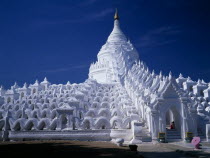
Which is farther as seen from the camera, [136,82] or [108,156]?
[136,82]

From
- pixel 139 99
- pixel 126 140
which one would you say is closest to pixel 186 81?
pixel 139 99

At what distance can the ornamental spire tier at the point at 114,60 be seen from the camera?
4141cm

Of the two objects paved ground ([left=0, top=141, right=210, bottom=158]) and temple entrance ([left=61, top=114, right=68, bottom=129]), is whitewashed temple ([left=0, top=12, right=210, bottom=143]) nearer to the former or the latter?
temple entrance ([left=61, top=114, right=68, bottom=129])

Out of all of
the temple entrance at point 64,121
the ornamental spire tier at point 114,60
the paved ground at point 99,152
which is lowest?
the paved ground at point 99,152

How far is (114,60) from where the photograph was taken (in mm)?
44031

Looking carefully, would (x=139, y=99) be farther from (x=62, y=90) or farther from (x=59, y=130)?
(x=62, y=90)

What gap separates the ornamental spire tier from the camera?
41.4 metres

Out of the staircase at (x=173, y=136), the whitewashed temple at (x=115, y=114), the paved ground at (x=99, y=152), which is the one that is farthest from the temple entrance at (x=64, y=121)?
the staircase at (x=173, y=136)

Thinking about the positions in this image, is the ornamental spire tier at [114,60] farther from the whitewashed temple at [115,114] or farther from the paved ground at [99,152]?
the paved ground at [99,152]

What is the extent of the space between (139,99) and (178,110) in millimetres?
4451

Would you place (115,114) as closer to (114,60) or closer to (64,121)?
(64,121)

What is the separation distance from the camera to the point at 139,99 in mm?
26297

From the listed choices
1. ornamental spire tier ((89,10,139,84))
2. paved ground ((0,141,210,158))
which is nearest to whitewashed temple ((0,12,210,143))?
ornamental spire tier ((89,10,139,84))

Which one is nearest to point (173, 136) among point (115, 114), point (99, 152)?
point (115, 114)
